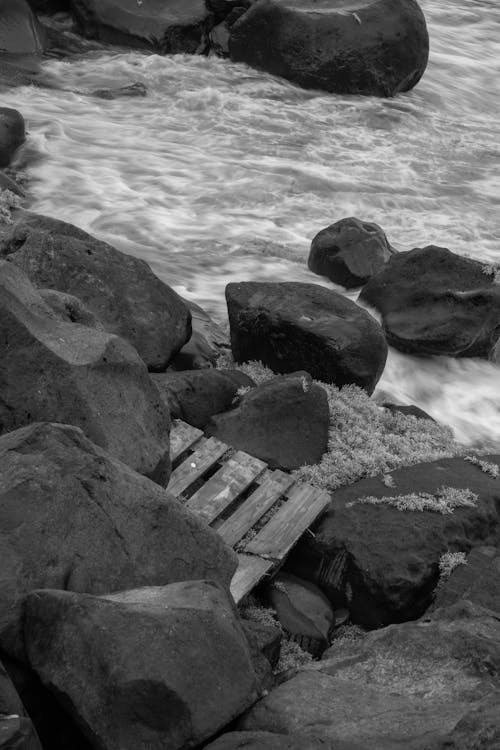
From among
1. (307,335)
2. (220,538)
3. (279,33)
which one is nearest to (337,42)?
(279,33)

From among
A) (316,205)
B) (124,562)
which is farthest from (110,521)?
(316,205)

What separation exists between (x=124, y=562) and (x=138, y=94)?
35.1ft

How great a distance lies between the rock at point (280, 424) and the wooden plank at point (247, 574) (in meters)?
1.06

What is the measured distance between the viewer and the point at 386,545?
19.2 feet

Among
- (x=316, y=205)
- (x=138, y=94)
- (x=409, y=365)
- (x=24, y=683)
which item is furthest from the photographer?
(x=138, y=94)

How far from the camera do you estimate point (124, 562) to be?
165 inches

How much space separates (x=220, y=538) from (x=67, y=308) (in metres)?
1.64

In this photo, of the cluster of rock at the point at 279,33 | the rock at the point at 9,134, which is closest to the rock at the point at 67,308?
the rock at the point at 9,134

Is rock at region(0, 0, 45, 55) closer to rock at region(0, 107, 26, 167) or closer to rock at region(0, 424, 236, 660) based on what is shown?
rock at region(0, 107, 26, 167)

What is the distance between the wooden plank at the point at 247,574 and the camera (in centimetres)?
544

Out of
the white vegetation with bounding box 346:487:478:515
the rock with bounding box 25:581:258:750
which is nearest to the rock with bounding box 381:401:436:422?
the white vegetation with bounding box 346:487:478:515

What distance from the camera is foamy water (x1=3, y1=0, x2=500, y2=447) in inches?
384

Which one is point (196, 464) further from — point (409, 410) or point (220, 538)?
point (409, 410)

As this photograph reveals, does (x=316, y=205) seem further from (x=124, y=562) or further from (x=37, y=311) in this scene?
(x=124, y=562)
